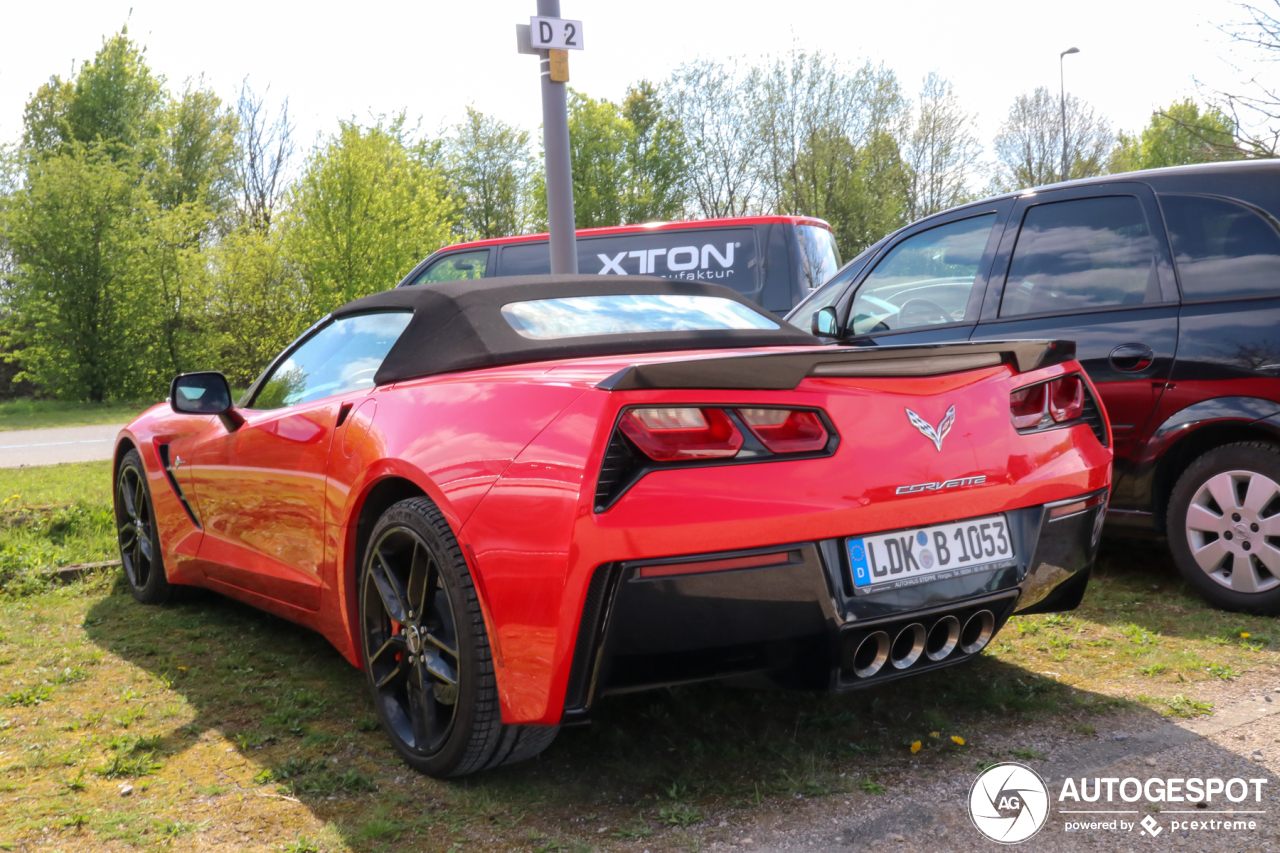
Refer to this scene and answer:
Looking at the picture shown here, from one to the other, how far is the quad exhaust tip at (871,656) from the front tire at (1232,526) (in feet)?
7.47

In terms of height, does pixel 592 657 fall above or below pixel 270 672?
above

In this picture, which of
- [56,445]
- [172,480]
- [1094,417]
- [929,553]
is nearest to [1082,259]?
[1094,417]

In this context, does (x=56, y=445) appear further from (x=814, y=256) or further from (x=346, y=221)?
(x=346, y=221)

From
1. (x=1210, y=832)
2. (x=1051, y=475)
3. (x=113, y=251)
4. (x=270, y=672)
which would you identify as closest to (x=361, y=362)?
(x=270, y=672)

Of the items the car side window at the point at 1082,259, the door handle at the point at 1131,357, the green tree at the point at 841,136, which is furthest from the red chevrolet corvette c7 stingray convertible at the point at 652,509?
the green tree at the point at 841,136

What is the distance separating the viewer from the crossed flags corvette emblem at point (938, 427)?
100 inches

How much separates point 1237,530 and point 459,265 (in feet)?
40.1

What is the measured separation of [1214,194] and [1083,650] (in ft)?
6.35

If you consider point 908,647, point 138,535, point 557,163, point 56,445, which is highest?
point 557,163

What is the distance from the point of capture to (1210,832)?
230 cm

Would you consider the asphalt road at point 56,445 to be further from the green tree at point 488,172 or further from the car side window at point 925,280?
the green tree at point 488,172

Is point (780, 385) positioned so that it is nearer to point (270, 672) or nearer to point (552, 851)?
point (552, 851)

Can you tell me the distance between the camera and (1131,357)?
14.2 ft

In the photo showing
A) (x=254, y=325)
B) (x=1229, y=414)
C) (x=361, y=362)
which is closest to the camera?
(x=361, y=362)
